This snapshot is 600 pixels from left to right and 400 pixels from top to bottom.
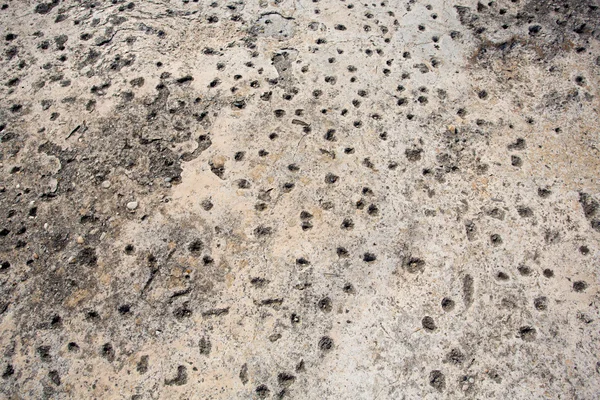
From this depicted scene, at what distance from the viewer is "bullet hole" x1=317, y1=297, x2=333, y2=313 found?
2.76 m

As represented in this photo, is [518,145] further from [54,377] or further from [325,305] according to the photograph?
[54,377]

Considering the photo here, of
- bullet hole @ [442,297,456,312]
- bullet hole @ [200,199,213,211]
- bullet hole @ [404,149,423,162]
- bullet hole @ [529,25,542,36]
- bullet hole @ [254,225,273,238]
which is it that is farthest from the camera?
bullet hole @ [529,25,542,36]

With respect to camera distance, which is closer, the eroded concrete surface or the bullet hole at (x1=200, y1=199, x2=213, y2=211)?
the eroded concrete surface

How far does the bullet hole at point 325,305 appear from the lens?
9.04ft

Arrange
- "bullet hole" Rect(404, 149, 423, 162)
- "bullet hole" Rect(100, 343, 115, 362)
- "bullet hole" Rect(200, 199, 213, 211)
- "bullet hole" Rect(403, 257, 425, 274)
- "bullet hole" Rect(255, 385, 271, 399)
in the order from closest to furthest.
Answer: "bullet hole" Rect(255, 385, 271, 399)
"bullet hole" Rect(100, 343, 115, 362)
"bullet hole" Rect(403, 257, 425, 274)
"bullet hole" Rect(200, 199, 213, 211)
"bullet hole" Rect(404, 149, 423, 162)

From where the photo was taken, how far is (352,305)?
2.77 meters

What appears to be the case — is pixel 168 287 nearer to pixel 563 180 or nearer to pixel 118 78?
pixel 118 78

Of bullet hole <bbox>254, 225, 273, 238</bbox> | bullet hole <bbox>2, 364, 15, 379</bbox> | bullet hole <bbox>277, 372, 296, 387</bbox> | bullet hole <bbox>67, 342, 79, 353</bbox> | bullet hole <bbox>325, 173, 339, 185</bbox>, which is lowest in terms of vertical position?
bullet hole <bbox>2, 364, 15, 379</bbox>

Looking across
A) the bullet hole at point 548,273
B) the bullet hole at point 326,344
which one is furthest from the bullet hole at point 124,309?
the bullet hole at point 548,273

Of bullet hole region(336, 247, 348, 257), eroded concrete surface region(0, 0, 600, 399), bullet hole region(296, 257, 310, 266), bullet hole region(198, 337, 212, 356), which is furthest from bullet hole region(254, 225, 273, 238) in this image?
bullet hole region(198, 337, 212, 356)

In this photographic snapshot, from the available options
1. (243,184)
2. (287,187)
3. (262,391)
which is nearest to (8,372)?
(262,391)

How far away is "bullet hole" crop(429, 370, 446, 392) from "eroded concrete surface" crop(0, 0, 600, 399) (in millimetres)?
13

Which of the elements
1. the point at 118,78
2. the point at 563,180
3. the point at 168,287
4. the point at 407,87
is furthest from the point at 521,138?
the point at 118,78

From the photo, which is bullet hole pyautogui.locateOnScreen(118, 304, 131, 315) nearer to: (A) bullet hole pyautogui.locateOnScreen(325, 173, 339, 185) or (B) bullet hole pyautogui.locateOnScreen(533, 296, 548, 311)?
(A) bullet hole pyautogui.locateOnScreen(325, 173, 339, 185)
